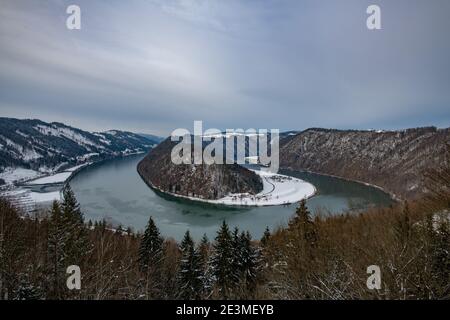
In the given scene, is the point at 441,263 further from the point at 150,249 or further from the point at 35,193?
the point at 35,193

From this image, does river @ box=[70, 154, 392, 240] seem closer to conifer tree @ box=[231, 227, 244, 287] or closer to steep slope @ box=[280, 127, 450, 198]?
steep slope @ box=[280, 127, 450, 198]

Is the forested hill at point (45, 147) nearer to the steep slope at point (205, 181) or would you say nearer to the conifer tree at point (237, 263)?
the steep slope at point (205, 181)

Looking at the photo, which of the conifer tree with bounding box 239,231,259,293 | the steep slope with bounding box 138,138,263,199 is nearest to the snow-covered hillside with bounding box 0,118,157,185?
the steep slope with bounding box 138,138,263,199

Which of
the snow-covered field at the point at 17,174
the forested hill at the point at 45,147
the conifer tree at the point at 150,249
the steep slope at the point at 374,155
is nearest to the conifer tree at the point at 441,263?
the conifer tree at the point at 150,249

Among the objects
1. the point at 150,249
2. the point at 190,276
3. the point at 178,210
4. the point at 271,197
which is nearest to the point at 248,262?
the point at 190,276

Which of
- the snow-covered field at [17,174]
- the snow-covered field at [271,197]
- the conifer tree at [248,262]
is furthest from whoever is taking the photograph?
the snow-covered field at [17,174]
